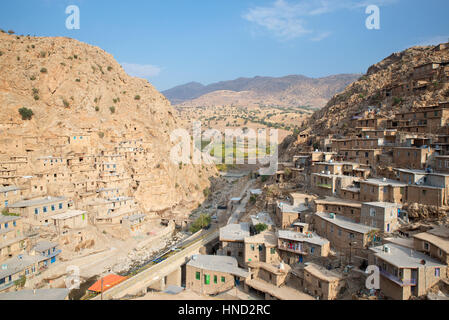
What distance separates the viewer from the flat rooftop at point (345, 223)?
58.6ft

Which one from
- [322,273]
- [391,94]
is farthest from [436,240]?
[391,94]

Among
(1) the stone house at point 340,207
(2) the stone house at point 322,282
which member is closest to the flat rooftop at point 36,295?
(2) the stone house at point 322,282

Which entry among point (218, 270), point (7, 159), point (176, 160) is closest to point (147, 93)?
point (176, 160)

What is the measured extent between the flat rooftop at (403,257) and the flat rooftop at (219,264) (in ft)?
26.8

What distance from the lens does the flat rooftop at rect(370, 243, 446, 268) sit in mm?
14005

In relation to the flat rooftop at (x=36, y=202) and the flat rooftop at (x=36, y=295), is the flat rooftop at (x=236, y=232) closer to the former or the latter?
the flat rooftop at (x=36, y=295)

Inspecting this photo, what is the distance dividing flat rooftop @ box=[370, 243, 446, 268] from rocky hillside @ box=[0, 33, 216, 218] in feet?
93.0

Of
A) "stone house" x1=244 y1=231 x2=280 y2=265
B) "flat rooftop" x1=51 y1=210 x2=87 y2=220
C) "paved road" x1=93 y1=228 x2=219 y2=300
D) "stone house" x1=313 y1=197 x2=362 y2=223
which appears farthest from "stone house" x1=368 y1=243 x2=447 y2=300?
"flat rooftop" x1=51 y1=210 x2=87 y2=220

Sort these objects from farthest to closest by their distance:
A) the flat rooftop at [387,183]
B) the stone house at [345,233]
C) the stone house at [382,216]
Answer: the flat rooftop at [387,183] < the stone house at [382,216] < the stone house at [345,233]

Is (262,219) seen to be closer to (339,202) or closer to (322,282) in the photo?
(339,202)
